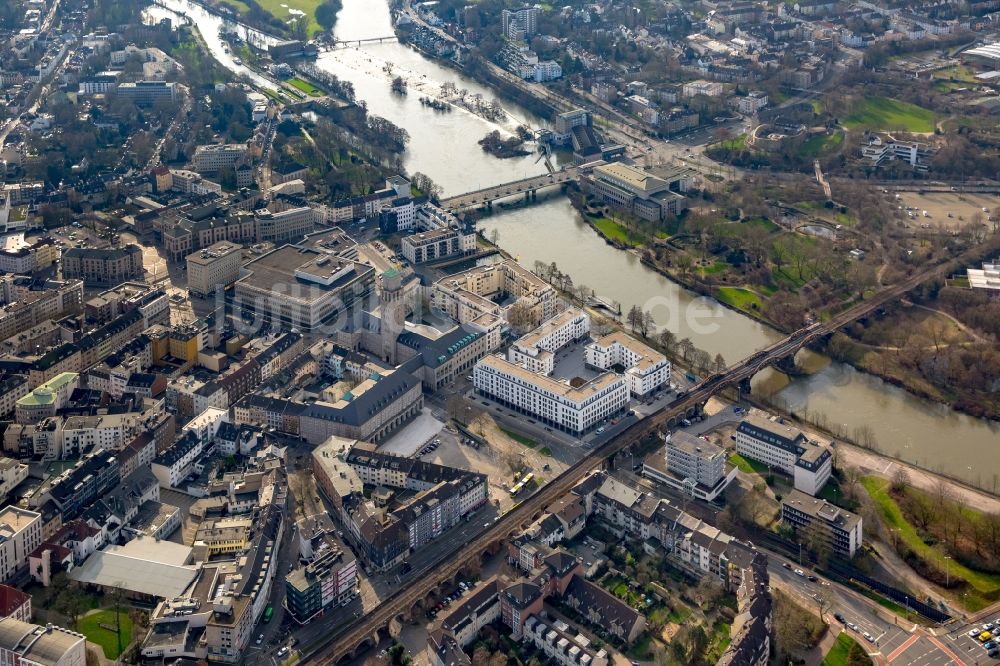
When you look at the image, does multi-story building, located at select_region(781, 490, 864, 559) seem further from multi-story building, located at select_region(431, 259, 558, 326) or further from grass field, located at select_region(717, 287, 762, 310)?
grass field, located at select_region(717, 287, 762, 310)

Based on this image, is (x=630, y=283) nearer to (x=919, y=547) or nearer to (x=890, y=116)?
(x=919, y=547)

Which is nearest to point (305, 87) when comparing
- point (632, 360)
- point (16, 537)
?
point (632, 360)

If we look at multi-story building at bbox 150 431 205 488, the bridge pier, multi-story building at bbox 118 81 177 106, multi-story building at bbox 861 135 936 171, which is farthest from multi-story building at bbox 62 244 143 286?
multi-story building at bbox 861 135 936 171

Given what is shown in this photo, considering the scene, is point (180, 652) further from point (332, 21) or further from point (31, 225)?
point (332, 21)

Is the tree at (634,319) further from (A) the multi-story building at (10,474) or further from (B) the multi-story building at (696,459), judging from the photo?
(A) the multi-story building at (10,474)

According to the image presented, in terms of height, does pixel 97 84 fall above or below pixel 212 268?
below

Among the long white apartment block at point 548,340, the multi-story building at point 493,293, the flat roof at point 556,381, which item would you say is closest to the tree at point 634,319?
the long white apartment block at point 548,340
